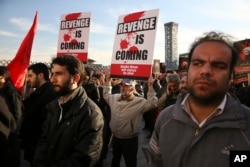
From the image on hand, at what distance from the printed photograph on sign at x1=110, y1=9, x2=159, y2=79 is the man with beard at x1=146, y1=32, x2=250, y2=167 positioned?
8.35ft

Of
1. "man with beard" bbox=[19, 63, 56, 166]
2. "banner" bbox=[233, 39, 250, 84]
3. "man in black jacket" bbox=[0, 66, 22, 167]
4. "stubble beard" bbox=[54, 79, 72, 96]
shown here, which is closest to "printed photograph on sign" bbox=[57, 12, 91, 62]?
"man with beard" bbox=[19, 63, 56, 166]

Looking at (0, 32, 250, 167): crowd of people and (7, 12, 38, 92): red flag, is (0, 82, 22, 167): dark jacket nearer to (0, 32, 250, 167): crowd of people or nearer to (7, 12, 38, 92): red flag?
(0, 32, 250, 167): crowd of people

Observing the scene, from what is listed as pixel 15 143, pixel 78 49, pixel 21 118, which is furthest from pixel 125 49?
pixel 15 143

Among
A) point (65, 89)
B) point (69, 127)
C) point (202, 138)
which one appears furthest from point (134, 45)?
point (202, 138)

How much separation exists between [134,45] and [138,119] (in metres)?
1.28

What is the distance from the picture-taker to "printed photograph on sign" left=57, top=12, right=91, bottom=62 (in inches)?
241

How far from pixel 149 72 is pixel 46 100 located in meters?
1.66

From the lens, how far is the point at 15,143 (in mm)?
3562

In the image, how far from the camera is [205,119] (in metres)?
1.83

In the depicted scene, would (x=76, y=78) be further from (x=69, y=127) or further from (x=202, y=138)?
(x=202, y=138)

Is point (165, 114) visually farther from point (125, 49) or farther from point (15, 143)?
point (125, 49)

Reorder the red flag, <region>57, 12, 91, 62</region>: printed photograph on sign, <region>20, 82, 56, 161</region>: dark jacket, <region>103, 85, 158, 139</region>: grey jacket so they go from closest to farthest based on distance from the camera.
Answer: <region>20, 82, 56, 161</region>: dark jacket
<region>103, 85, 158, 139</region>: grey jacket
the red flag
<region>57, 12, 91, 62</region>: printed photograph on sign

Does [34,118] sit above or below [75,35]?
below

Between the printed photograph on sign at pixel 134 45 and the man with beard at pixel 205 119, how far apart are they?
8.35ft
